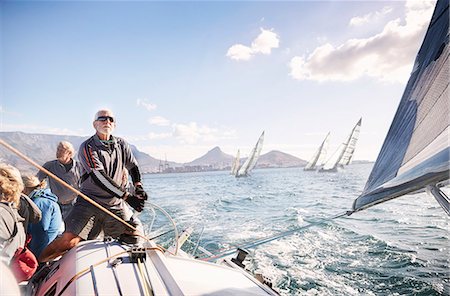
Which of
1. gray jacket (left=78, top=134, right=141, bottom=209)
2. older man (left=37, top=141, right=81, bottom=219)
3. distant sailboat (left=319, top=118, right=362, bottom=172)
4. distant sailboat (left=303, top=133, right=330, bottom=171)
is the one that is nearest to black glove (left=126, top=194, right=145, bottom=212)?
gray jacket (left=78, top=134, right=141, bottom=209)

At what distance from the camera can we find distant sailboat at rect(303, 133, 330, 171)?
2726 inches

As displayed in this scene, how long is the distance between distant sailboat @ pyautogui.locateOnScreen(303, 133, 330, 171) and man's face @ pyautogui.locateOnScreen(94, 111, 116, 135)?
70.2 m

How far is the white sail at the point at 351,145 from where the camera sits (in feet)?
151

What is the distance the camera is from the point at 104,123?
266cm

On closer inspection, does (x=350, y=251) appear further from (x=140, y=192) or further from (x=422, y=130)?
(x=140, y=192)

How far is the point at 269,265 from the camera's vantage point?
5.05 m

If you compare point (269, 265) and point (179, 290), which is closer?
point (179, 290)

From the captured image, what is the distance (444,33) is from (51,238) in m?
5.52

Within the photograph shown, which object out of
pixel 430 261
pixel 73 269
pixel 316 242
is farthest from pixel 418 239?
pixel 73 269

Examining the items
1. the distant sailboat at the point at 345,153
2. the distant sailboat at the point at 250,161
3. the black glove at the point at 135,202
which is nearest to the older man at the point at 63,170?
the black glove at the point at 135,202

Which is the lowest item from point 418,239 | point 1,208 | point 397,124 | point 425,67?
point 418,239

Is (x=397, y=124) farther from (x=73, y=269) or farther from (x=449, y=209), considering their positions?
(x=73, y=269)

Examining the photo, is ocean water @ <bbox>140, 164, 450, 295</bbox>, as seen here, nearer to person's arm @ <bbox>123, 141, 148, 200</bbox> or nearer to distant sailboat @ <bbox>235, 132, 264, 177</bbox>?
person's arm @ <bbox>123, 141, 148, 200</bbox>

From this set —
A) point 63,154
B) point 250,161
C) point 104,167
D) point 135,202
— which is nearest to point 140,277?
point 135,202
